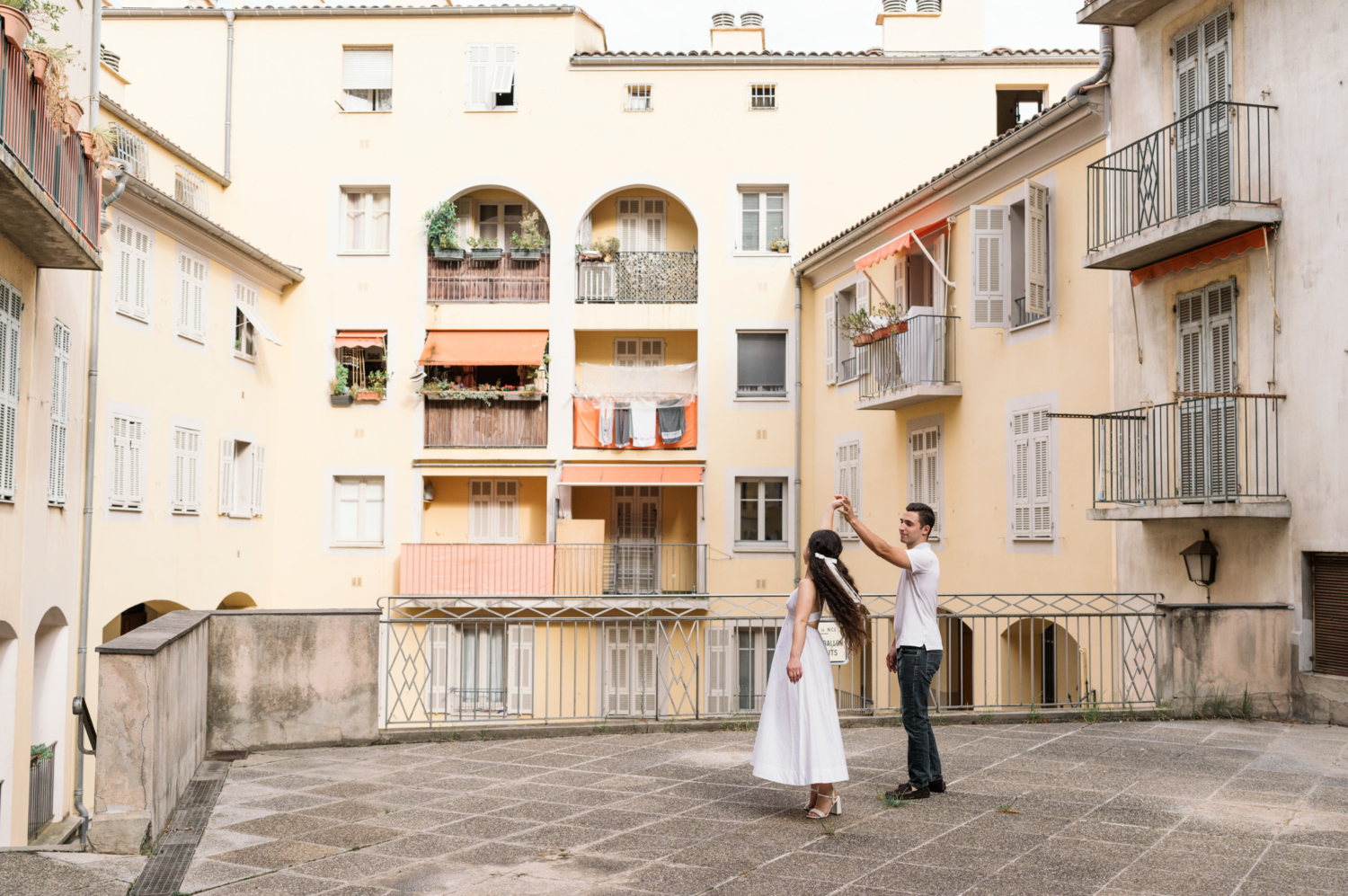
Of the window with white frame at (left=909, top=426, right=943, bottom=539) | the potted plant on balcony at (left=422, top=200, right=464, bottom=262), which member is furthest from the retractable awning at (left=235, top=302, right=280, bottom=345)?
the window with white frame at (left=909, top=426, right=943, bottom=539)

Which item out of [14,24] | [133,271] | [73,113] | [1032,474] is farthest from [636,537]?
[14,24]

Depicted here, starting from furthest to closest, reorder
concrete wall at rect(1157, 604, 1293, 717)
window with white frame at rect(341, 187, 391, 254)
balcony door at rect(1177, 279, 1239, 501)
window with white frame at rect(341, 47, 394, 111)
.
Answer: window with white frame at rect(341, 47, 394, 111) → window with white frame at rect(341, 187, 391, 254) → balcony door at rect(1177, 279, 1239, 501) → concrete wall at rect(1157, 604, 1293, 717)

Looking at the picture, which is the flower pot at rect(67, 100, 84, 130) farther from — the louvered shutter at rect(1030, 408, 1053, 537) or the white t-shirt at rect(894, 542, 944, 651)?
the louvered shutter at rect(1030, 408, 1053, 537)

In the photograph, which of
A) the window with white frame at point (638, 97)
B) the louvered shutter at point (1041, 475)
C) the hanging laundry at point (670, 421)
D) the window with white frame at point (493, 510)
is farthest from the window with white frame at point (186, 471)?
the louvered shutter at point (1041, 475)

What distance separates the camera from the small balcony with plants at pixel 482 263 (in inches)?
1070

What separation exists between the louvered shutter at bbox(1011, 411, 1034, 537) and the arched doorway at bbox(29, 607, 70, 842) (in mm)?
12940

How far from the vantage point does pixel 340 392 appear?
26.7 metres

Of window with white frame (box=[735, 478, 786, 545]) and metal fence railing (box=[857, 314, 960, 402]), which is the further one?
window with white frame (box=[735, 478, 786, 545])

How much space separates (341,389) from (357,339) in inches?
46.5

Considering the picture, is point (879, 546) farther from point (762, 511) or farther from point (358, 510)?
point (358, 510)

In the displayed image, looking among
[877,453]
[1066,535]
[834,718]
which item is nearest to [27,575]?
[834,718]

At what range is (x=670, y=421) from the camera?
27172mm

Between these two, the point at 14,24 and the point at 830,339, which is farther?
the point at 830,339

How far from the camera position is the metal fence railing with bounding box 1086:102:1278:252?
42.4 ft
